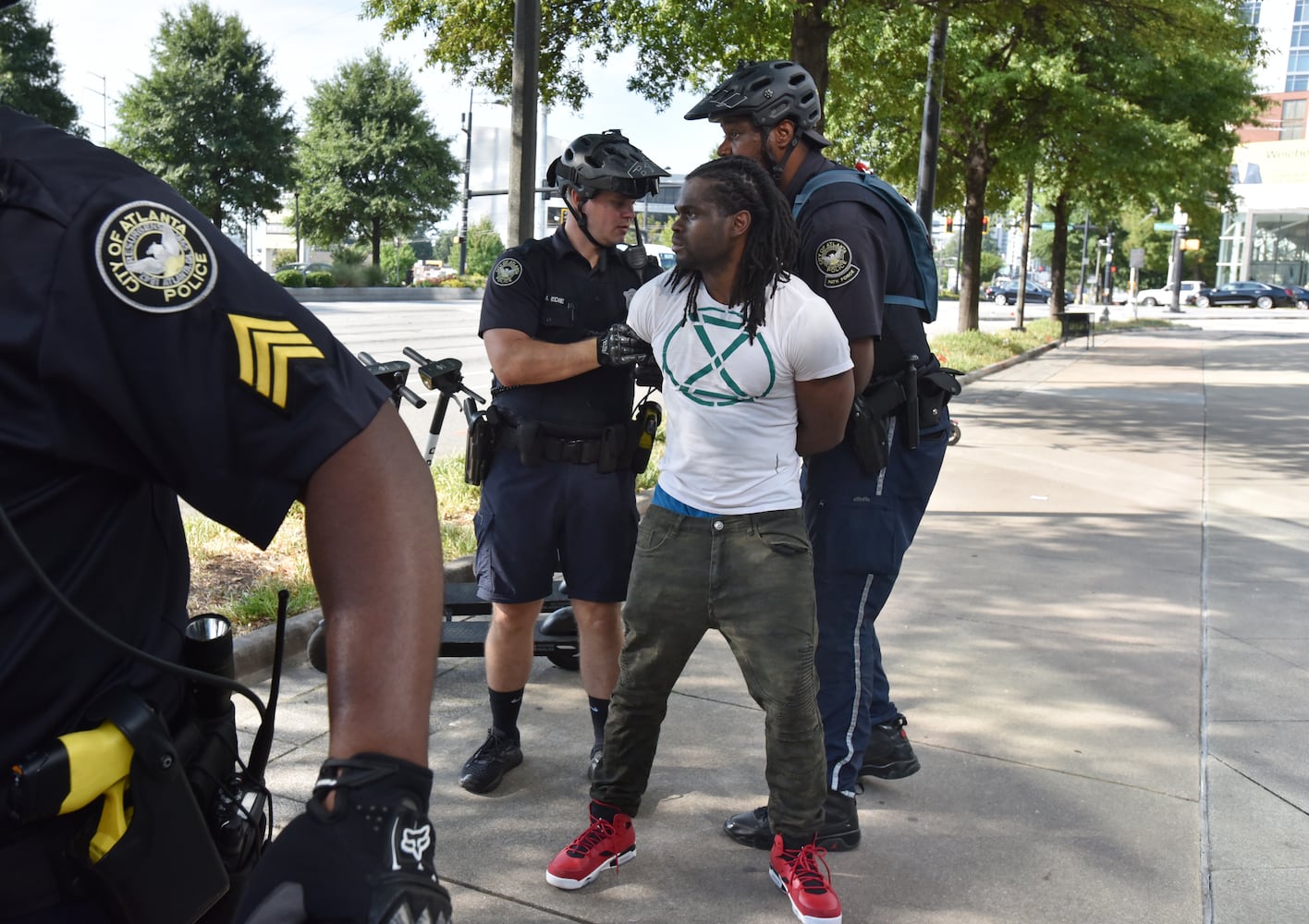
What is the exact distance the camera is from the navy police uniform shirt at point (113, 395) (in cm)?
106

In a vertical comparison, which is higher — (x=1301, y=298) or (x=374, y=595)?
(x=1301, y=298)

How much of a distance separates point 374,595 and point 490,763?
2883 mm

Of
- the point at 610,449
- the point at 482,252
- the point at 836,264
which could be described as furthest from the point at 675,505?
the point at 482,252

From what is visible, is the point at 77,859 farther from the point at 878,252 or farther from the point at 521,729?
the point at 521,729

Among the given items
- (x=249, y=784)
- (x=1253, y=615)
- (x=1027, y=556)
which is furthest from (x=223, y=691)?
(x=1027, y=556)

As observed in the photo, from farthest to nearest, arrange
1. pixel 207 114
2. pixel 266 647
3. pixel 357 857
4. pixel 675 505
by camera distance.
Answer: pixel 207 114, pixel 266 647, pixel 675 505, pixel 357 857

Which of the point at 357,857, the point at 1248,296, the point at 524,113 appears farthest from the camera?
the point at 1248,296

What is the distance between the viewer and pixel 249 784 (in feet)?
4.73

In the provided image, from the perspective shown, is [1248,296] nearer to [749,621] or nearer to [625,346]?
[625,346]

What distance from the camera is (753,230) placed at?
310cm

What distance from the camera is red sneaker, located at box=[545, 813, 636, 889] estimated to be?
326 cm

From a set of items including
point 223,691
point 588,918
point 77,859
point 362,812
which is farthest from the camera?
point 588,918

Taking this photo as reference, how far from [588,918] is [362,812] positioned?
2.26 meters

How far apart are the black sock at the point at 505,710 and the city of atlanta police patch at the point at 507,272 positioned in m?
1.32
